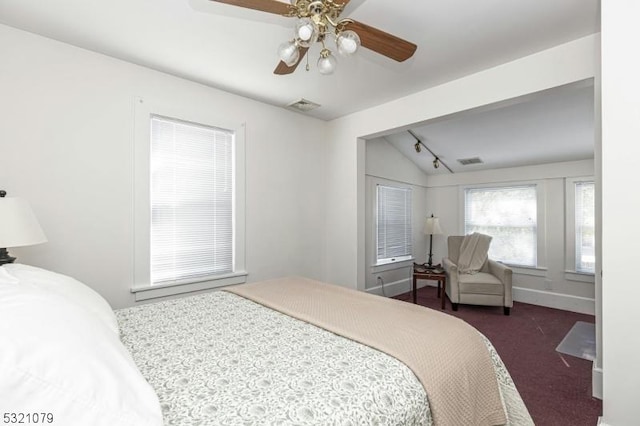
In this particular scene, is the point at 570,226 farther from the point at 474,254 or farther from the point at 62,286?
the point at 62,286

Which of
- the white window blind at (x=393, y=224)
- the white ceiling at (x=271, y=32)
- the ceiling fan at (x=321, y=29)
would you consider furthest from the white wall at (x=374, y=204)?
the ceiling fan at (x=321, y=29)

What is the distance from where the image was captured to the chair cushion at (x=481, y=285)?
13.4ft

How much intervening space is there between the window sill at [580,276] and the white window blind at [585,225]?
88mm

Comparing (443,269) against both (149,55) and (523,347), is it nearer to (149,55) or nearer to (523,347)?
(523,347)

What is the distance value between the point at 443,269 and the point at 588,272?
1.82 metres

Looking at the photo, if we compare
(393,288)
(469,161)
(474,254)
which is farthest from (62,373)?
(469,161)

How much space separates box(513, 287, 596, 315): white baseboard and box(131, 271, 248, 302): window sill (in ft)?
13.5

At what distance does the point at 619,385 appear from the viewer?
5.65 ft

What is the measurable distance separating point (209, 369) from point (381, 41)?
1.79 m

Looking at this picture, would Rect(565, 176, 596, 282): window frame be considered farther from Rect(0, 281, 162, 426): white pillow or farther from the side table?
Rect(0, 281, 162, 426): white pillow

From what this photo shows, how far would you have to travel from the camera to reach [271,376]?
1120 mm

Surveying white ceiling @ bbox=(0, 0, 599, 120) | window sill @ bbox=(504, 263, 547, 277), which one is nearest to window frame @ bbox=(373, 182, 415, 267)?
window sill @ bbox=(504, 263, 547, 277)

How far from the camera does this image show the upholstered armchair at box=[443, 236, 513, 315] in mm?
4066

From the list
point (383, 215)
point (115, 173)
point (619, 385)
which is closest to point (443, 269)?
point (383, 215)
